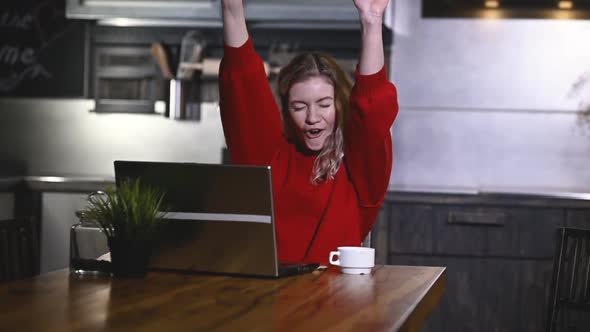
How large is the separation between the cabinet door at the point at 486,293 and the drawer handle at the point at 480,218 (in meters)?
0.14

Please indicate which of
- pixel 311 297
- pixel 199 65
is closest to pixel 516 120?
pixel 199 65

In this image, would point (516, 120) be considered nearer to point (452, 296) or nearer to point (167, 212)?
point (452, 296)

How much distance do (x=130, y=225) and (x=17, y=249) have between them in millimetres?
402

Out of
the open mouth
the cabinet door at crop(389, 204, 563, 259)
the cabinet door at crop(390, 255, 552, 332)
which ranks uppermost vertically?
the open mouth

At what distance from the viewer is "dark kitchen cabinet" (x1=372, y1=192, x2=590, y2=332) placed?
11.8ft

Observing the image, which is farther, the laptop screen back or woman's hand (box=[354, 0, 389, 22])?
woman's hand (box=[354, 0, 389, 22])

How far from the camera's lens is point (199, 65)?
4.21m

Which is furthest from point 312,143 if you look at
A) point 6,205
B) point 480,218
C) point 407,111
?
point 6,205

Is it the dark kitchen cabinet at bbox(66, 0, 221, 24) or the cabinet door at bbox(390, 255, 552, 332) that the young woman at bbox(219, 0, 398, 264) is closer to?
the cabinet door at bbox(390, 255, 552, 332)

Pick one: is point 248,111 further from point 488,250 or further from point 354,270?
point 488,250

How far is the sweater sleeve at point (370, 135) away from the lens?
7.31ft

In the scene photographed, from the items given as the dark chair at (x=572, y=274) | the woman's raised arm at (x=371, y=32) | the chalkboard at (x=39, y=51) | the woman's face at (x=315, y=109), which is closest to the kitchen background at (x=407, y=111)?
the chalkboard at (x=39, y=51)

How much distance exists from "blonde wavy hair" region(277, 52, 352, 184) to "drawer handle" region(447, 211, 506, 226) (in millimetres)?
1334

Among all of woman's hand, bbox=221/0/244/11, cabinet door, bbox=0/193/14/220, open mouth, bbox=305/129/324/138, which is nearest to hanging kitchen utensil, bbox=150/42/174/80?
cabinet door, bbox=0/193/14/220
